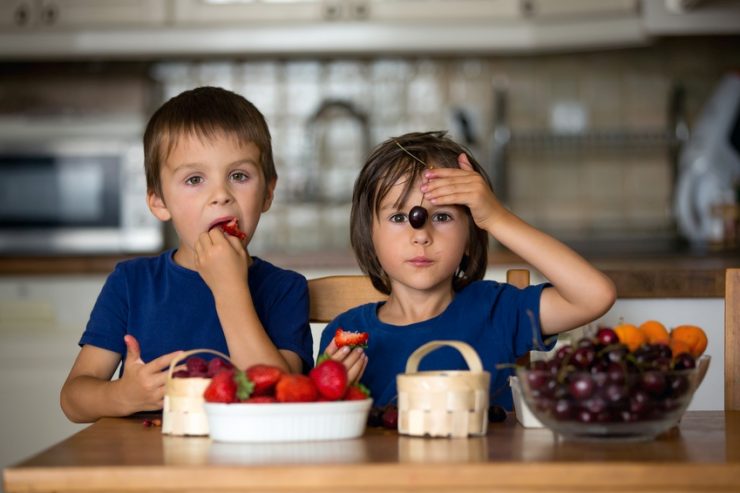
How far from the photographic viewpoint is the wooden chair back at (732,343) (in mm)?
1518

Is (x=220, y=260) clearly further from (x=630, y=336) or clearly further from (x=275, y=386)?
(x=630, y=336)

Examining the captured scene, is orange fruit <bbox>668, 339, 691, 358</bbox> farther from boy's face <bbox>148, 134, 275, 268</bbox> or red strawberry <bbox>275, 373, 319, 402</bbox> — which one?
boy's face <bbox>148, 134, 275, 268</bbox>

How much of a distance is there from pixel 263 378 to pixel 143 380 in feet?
0.78

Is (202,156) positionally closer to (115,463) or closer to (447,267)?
(447,267)

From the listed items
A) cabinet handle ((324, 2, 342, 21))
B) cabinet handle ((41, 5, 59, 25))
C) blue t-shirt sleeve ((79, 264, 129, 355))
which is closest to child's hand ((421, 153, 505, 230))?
blue t-shirt sleeve ((79, 264, 129, 355))

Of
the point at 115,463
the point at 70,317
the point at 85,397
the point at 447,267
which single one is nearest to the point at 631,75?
the point at 70,317

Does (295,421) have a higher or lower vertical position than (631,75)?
lower

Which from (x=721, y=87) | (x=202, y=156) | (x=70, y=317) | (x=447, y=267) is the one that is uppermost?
(x=721, y=87)

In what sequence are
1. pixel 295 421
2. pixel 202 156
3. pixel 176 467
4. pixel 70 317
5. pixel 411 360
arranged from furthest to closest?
pixel 70 317 → pixel 202 156 → pixel 411 360 → pixel 295 421 → pixel 176 467

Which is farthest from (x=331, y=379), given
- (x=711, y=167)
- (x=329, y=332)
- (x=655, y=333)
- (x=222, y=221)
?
(x=711, y=167)

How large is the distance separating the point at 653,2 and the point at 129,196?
1842mm

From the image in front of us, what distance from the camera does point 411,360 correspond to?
1231 mm

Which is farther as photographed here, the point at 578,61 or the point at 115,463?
the point at 578,61

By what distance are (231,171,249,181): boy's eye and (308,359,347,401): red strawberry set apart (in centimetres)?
53
